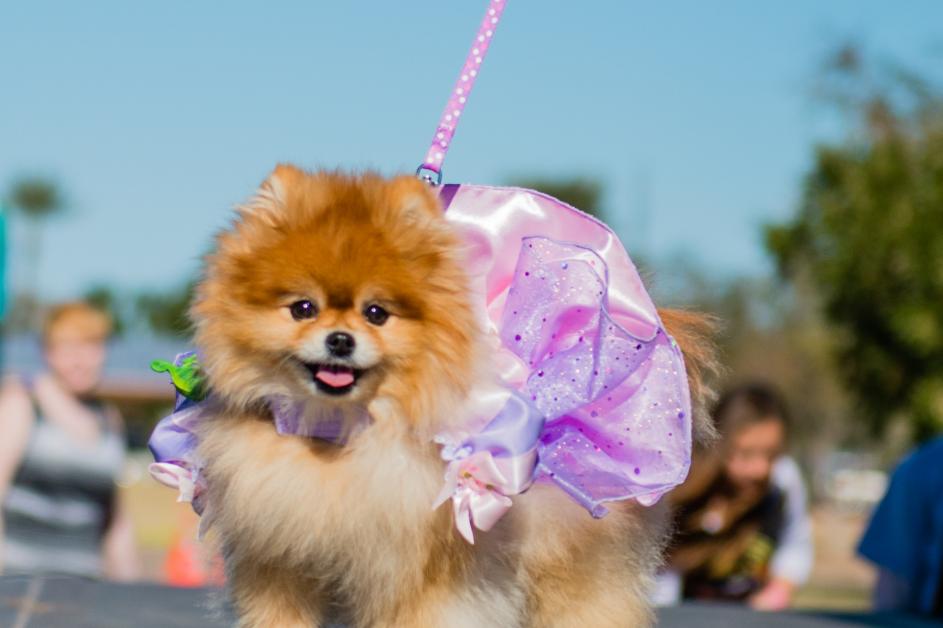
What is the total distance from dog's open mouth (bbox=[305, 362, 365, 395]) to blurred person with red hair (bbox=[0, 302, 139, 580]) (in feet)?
13.1

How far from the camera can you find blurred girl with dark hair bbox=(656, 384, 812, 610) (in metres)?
6.09

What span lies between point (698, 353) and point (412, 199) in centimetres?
90

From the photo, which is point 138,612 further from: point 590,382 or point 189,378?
point 590,382

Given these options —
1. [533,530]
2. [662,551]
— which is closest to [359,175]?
[533,530]

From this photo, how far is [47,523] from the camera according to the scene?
5992 millimetres

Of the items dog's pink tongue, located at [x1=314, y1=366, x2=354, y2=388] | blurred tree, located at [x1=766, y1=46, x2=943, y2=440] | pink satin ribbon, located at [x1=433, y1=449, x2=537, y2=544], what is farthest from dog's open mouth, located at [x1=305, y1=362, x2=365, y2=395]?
blurred tree, located at [x1=766, y1=46, x2=943, y2=440]

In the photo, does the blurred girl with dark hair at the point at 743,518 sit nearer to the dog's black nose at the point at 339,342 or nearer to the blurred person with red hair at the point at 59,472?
the blurred person with red hair at the point at 59,472

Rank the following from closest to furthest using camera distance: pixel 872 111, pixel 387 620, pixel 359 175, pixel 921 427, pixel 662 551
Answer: pixel 387 620 < pixel 359 175 < pixel 662 551 < pixel 921 427 < pixel 872 111

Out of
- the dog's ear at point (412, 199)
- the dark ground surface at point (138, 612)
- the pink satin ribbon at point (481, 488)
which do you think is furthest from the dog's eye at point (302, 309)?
the dark ground surface at point (138, 612)

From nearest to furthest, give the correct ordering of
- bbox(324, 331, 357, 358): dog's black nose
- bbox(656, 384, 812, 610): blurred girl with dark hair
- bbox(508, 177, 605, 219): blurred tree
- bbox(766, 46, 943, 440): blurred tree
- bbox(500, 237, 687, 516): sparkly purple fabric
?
bbox(324, 331, 357, 358): dog's black nose < bbox(500, 237, 687, 516): sparkly purple fabric < bbox(656, 384, 812, 610): blurred girl with dark hair < bbox(766, 46, 943, 440): blurred tree < bbox(508, 177, 605, 219): blurred tree

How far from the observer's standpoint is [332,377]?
235cm

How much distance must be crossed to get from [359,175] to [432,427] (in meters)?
0.55

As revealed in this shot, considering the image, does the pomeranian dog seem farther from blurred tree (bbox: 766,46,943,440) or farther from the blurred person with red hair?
blurred tree (bbox: 766,46,943,440)

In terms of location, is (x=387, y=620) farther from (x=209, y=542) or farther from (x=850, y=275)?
(x=850, y=275)
